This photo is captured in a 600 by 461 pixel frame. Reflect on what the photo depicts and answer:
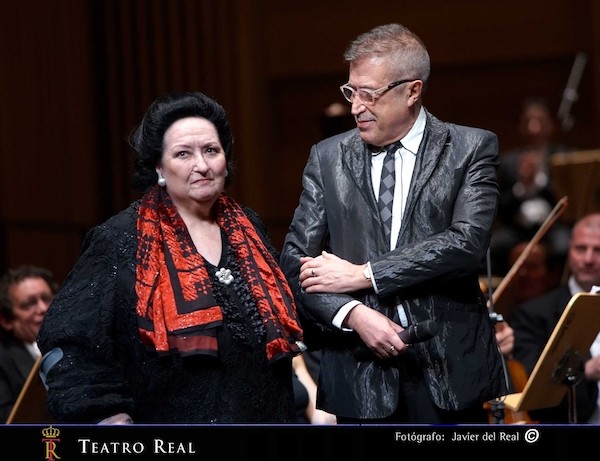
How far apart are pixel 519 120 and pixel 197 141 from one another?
523 cm

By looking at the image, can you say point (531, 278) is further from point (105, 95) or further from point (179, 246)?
point (179, 246)

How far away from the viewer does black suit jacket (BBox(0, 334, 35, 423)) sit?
5.18 meters

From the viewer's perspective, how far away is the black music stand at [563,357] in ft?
12.5

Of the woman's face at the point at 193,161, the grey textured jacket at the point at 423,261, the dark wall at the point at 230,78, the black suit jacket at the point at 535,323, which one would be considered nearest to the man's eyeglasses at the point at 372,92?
the grey textured jacket at the point at 423,261

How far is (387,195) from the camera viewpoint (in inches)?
126

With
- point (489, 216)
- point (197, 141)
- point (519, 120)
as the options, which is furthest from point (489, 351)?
point (519, 120)

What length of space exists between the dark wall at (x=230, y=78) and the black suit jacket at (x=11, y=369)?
1.39 meters

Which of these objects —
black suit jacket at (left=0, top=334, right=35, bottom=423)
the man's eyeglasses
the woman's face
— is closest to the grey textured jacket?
the man's eyeglasses

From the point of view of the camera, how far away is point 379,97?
3184 millimetres

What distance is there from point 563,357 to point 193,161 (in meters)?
A: 1.41

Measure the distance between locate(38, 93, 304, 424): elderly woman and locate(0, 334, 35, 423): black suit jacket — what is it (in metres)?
2.09

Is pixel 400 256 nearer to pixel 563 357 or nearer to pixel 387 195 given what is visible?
pixel 387 195
